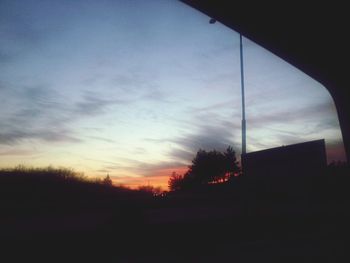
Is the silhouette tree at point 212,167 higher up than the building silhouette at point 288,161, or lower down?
higher up

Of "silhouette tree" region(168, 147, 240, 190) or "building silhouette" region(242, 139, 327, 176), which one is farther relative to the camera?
"silhouette tree" region(168, 147, 240, 190)

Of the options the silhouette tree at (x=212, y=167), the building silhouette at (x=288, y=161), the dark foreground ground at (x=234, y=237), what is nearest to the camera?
the building silhouette at (x=288, y=161)

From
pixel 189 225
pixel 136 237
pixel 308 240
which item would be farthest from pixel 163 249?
pixel 308 240

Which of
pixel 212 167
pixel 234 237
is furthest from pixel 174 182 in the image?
pixel 234 237

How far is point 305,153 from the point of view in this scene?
534 centimetres

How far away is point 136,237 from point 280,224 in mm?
5585

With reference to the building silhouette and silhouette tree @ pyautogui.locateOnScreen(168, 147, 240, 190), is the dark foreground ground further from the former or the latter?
silhouette tree @ pyautogui.locateOnScreen(168, 147, 240, 190)

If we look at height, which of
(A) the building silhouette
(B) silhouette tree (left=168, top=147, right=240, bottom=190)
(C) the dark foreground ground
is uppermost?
(B) silhouette tree (left=168, top=147, right=240, bottom=190)

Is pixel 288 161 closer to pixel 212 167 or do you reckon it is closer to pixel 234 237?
pixel 234 237

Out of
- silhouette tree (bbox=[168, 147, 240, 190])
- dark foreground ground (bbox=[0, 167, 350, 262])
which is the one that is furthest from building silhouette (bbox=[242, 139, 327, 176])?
silhouette tree (bbox=[168, 147, 240, 190])

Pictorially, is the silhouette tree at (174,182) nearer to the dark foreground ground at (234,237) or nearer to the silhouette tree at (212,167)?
the silhouette tree at (212,167)

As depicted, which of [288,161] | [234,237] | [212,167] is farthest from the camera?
[212,167]

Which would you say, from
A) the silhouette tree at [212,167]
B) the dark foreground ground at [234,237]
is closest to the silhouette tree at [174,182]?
the silhouette tree at [212,167]

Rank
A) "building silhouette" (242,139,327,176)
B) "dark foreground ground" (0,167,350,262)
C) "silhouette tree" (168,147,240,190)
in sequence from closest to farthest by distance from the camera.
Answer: "building silhouette" (242,139,327,176)
"dark foreground ground" (0,167,350,262)
"silhouette tree" (168,147,240,190)
